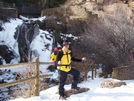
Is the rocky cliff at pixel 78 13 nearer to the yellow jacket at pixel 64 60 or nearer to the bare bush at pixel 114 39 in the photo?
the bare bush at pixel 114 39

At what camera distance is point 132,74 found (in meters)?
9.44

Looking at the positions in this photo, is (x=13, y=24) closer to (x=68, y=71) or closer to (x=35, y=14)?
(x=35, y=14)

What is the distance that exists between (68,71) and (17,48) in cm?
1554

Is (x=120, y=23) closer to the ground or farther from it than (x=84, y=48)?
farther from it

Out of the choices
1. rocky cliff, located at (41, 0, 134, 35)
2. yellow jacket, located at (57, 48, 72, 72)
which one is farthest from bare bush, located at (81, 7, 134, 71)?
yellow jacket, located at (57, 48, 72, 72)

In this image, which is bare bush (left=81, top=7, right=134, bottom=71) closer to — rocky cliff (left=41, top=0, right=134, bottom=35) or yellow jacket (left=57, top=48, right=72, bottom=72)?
rocky cliff (left=41, top=0, right=134, bottom=35)

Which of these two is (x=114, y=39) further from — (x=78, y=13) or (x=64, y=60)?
(x=78, y=13)

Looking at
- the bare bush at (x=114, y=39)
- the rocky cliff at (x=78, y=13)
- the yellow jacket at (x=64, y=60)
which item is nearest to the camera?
the yellow jacket at (x=64, y=60)

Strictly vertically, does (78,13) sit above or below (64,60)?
above

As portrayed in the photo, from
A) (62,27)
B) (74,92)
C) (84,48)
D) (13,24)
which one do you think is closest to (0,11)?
(13,24)

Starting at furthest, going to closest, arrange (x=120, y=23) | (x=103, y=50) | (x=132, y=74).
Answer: (x=103, y=50)
(x=120, y=23)
(x=132, y=74)

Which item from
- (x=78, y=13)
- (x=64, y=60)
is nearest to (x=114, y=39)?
(x=64, y=60)

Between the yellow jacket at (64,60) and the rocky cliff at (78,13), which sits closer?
the yellow jacket at (64,60)

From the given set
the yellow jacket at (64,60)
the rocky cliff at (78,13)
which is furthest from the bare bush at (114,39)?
the yellow jacket at (64,60)
